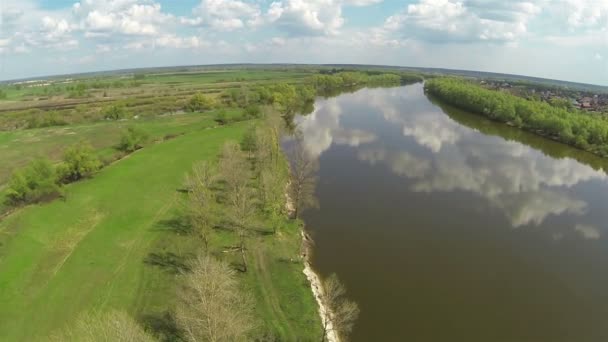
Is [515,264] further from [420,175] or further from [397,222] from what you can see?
[420,175]

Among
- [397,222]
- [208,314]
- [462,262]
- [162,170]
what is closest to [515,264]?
[462,262]

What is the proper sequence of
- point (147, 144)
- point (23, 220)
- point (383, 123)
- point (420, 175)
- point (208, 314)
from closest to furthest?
point (208, 314) → point (23, 220) → point (420, 175) → point (147, 144) → point (383, 123)

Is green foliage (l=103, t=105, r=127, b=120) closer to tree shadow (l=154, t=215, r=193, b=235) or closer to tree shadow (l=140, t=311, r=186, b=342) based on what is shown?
tree shadow (l=154, t=215, r=193, b=235)

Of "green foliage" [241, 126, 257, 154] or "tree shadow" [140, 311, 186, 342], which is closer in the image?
"tree shadow" [140, 311, 186, 342]

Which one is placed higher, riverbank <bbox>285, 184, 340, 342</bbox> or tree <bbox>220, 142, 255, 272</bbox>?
tree <bbox>220, 142, 255, 272</bbox>

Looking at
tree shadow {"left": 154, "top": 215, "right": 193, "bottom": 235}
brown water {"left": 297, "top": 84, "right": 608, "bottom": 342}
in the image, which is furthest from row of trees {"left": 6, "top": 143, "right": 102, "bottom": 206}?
brown water {"left": 297, "top": 84, "right": 608, "bottom": 342}

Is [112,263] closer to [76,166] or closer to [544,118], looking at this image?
[76,166]
